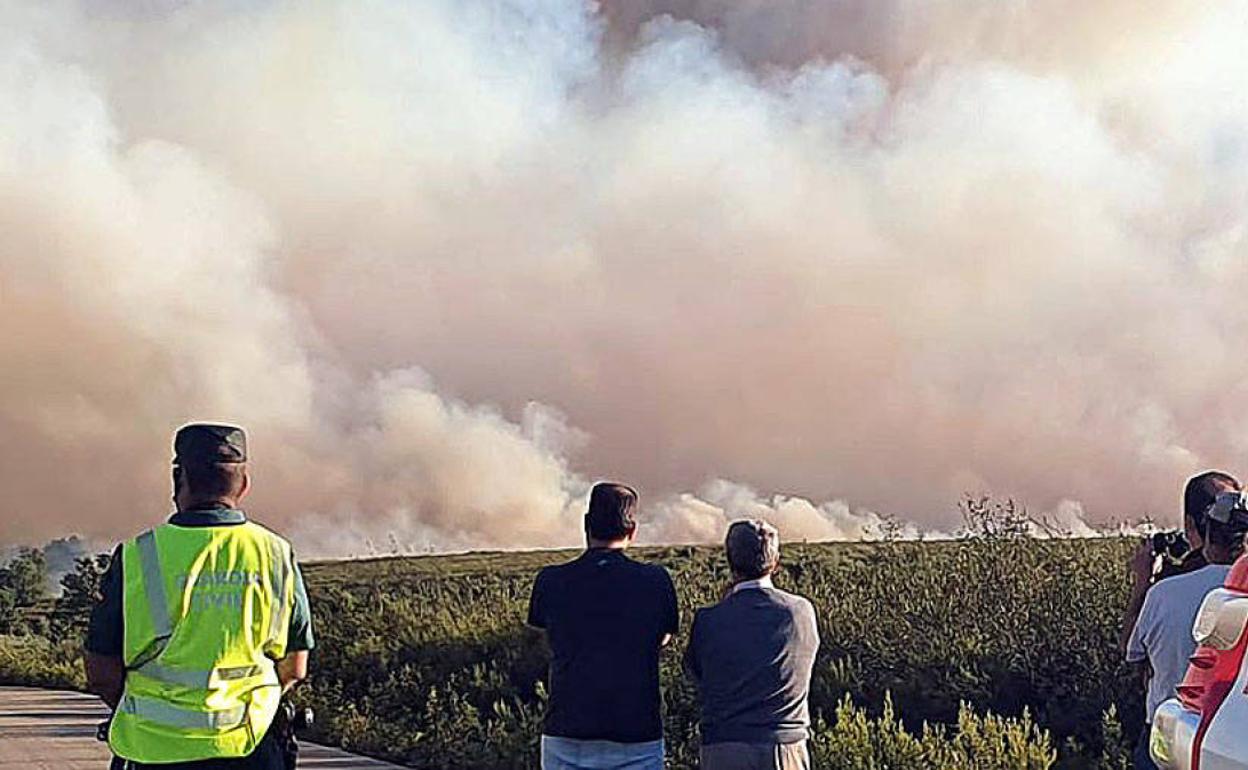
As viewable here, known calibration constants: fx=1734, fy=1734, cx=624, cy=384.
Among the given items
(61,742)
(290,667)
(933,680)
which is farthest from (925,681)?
(290,667)

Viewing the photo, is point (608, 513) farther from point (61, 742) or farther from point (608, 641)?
point (61, 742)

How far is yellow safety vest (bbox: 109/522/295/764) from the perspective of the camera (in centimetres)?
529

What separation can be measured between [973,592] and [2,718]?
11419 millimetres

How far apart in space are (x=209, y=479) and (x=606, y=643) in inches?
70.4

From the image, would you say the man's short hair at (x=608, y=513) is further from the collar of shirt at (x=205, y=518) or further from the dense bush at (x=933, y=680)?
the dense bush at (x=933, y=680)

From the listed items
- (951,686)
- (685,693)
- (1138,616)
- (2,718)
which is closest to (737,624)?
(1138,616)

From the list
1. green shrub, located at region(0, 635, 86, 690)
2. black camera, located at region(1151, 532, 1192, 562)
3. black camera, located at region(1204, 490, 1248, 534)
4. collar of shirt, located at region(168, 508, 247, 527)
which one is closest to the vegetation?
black camera, located at region(1151, 532, 1192, 562)

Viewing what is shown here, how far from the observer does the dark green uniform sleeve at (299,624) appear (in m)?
5.53

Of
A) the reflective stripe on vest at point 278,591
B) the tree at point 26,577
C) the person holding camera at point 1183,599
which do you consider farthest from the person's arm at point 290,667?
the tree at point 26,577

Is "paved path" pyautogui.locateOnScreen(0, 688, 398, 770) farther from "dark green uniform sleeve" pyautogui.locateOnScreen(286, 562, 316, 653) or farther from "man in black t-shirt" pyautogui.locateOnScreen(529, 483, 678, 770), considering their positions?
"dark green uniform sleeve" pyautogui.locateOnScreen(286, 562, 316, 653)

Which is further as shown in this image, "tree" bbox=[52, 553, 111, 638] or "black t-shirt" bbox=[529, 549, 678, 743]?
"tree" bbox=[52, 553, 111, 638]

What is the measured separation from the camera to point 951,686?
42.9 feet

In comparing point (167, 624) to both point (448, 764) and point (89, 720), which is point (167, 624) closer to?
point (448, 764)

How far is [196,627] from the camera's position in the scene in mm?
5312
